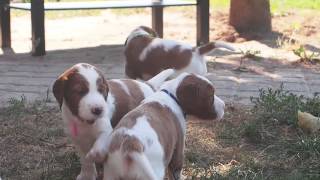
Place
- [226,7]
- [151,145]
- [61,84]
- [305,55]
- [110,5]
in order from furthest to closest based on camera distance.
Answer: [226,7]
[110,5]
[305,55]
[61,84]
[151,145]

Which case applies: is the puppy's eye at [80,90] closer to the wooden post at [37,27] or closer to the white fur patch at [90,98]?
the white fur patch at [90,98]

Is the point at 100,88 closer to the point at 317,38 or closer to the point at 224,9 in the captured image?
the point at 317,38

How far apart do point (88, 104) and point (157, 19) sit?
5980mm

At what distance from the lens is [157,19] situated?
9336 mm

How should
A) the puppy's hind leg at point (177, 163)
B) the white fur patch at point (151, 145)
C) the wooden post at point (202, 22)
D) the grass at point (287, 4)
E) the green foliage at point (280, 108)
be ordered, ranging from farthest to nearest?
the grass at point (287, 4) → the wooden post at point (202, 22) → the green foliage at point (280, 108) → the puppy's hind leg at point (177, 163) → the white fur patch at point (151, 145)

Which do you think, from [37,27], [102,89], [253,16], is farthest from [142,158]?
[253,16]

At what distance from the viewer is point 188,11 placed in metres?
12.0

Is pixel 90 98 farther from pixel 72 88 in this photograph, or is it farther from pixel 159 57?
pixel 159 57

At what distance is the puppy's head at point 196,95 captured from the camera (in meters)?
3.63

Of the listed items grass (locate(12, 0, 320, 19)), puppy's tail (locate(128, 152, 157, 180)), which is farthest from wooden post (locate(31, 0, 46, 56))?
puppy's tail (locate(128, 152, 157, 180))

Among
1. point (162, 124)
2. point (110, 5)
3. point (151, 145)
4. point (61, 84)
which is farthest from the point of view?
point (110, 5)

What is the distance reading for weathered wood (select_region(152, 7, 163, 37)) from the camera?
9.27m

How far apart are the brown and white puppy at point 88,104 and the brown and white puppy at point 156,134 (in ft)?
0.47

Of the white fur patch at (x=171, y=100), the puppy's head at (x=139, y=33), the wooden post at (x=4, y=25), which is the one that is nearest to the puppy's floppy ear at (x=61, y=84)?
the white fur patch at (x=171, y=100)
